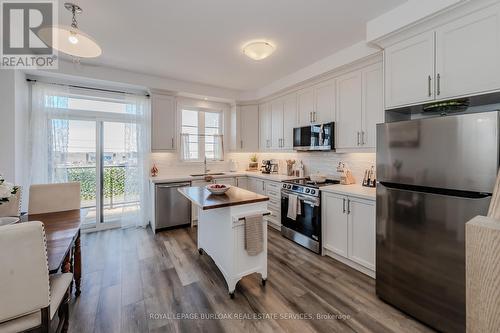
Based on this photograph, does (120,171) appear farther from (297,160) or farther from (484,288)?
(484,288)

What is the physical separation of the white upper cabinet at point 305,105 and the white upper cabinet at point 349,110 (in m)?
0.52

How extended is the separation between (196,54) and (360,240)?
10.6ft

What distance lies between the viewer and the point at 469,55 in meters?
1.72

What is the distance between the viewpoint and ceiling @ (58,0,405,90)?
6.86 feet

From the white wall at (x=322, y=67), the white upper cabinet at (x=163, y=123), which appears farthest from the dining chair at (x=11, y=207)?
the white wall at (x=322, y=67)

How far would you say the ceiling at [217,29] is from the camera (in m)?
2.09

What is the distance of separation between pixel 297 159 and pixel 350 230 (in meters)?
1.91

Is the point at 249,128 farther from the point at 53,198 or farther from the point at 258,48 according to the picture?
the point at 53,198

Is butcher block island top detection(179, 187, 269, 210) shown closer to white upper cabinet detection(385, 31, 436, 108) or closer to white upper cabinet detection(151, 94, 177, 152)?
white upper cabinet detection(385, 31, 436, 108)

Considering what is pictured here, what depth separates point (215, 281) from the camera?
242cm

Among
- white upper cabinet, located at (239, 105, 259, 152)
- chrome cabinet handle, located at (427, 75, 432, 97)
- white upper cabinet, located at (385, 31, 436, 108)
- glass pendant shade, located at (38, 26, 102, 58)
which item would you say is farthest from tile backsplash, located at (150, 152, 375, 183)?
glass pendant shade, located at (38, 26, 102, 58)

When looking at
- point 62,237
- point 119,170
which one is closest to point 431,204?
point 62,237

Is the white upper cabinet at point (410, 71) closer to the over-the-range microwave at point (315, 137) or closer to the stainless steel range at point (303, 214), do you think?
the over-the-range microwave at point (315, 137)

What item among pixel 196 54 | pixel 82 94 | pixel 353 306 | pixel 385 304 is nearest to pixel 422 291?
pixel 385 304
